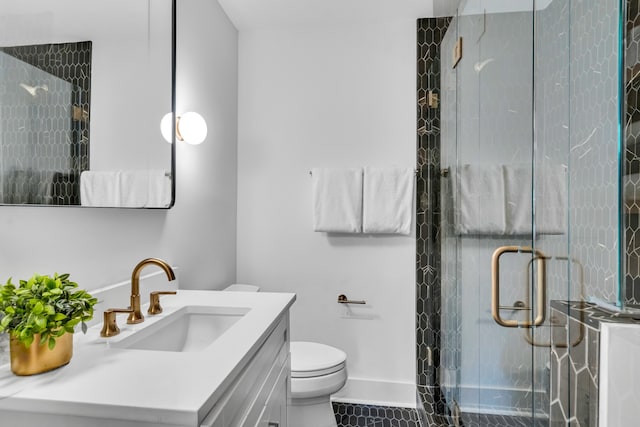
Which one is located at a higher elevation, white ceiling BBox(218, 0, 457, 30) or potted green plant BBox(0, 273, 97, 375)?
white ceiling BBox(218, 0, 457, 30)

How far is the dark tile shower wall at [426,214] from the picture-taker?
6.80ft

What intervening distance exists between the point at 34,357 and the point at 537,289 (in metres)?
1.13

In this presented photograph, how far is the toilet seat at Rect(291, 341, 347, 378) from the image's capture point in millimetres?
1730

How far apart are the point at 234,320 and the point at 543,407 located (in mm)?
921

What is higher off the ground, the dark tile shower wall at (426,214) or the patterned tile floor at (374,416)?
the dark tile shower wall at (426,214)

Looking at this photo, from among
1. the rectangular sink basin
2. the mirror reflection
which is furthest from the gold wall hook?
the mirror reflection

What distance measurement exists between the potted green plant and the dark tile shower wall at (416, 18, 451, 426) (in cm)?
171

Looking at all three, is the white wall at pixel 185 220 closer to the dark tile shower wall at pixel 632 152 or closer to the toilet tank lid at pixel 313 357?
the toilet tank lid at pixel 313 357

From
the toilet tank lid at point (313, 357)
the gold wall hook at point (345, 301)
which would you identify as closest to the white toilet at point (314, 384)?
the toilet tank lid at point (313, 357)

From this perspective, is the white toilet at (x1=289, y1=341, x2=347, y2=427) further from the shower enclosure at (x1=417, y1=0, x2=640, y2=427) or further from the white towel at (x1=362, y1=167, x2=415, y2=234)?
the white towel at (x1=362, y1=167, x2=415, y2=234)

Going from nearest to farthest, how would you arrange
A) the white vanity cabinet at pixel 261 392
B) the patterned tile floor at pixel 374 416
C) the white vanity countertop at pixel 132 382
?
the white vanity countertop at pixel 132 382
the white vanity cabinet at pixel 261 392
the patterned tile floor at pixel 374 416

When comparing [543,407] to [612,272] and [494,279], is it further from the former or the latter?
[612,272]

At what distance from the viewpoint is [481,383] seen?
131 centimetres

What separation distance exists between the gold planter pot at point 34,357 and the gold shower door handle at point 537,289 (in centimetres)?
109
